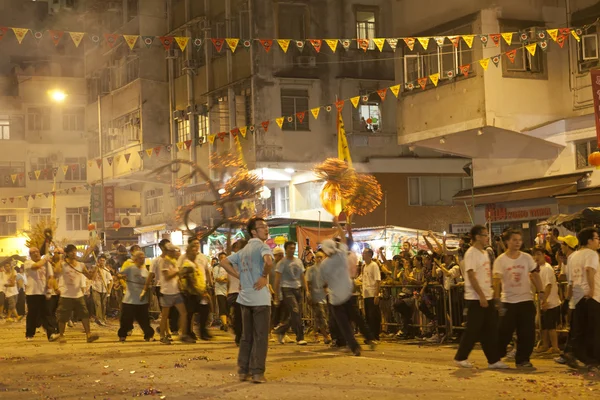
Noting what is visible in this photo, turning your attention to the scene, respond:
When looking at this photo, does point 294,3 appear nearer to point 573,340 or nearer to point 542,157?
point 542,157

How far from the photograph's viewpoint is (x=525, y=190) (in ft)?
76.9

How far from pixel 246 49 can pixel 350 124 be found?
182 inches

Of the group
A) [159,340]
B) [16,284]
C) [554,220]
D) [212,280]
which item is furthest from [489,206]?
[16,284]

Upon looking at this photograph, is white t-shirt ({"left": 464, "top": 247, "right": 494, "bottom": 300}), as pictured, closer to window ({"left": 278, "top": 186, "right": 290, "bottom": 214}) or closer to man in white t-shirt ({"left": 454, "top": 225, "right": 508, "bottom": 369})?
man in white t-shirt ({"left": 454, "top": 225, "right": 508, "bottom": 369})

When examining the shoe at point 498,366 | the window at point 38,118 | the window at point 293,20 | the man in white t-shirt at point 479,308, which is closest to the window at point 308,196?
the window at point 293,20

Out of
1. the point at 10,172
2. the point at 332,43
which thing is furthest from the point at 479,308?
the point at 10,172

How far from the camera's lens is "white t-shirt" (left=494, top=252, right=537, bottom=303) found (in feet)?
36.1

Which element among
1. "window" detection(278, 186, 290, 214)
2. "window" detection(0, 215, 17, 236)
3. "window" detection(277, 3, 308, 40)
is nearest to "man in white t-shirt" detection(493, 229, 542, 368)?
"window" detection(278, 186, 290, 214)

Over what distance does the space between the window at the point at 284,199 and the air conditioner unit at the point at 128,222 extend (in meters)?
15.3

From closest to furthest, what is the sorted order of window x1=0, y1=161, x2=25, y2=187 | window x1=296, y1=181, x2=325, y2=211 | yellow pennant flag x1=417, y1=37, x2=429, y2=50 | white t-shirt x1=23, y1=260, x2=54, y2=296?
white t-shirt x1=23, y1=260, x2=54, y2=296 < yellow pennant flag x1=417, y1=37, x2=429, y2=50 < window x1=296, y1=181, x2=325, y2=211 < window x1=0, y1=161, x2=25, y2=187

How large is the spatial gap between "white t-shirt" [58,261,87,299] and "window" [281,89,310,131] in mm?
17336

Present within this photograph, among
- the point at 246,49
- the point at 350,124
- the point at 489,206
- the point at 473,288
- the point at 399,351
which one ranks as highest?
the point at 246,49

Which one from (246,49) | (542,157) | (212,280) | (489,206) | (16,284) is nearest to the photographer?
(212,280)

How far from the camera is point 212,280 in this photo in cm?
2016
